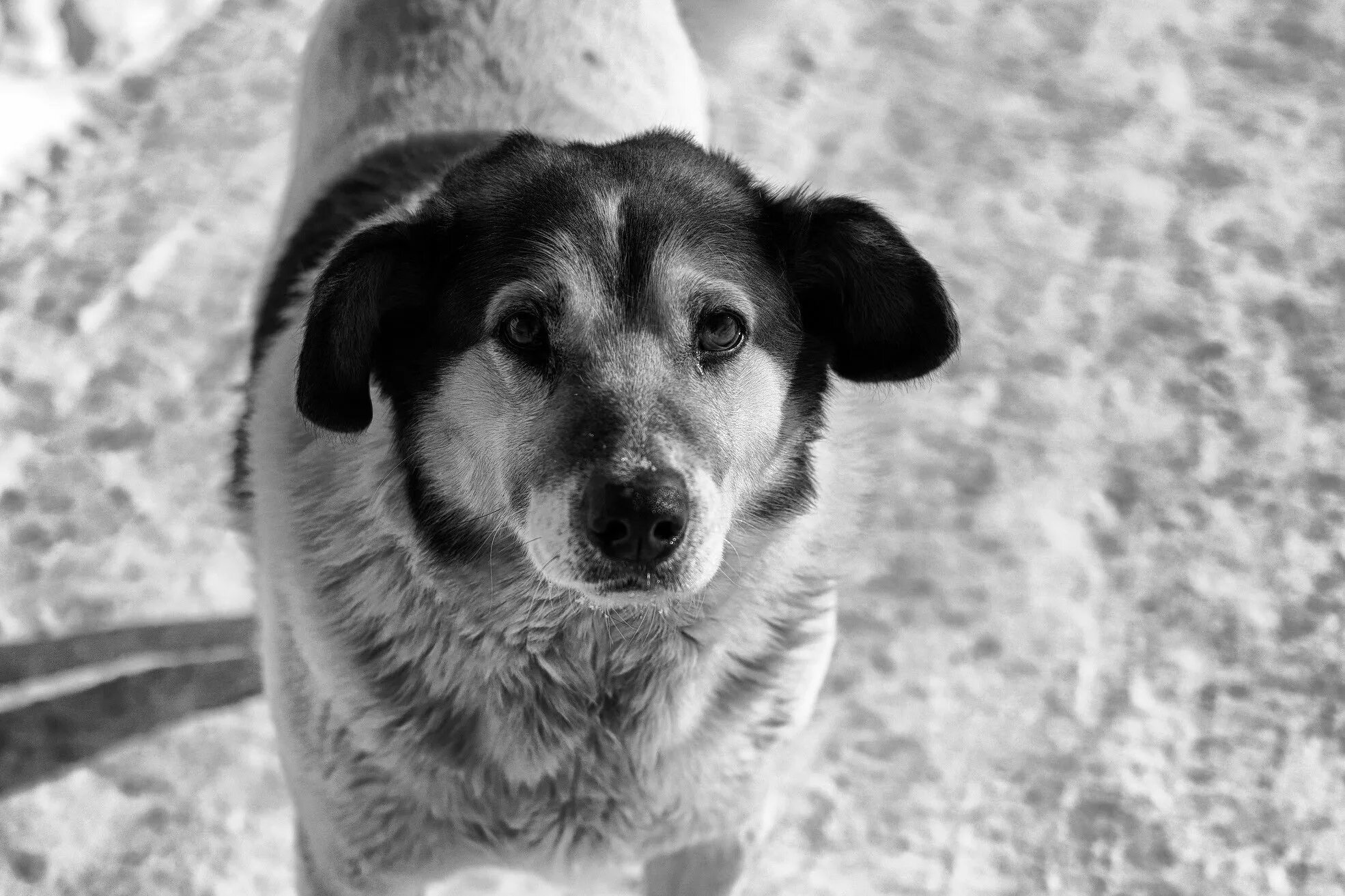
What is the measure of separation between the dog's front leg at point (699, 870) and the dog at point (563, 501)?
0.04 ft

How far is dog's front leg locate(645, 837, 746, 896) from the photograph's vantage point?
9.05 feet

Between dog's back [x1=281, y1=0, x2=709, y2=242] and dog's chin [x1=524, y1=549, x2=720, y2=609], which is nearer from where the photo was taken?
dog's chin [x1=524, y1=549, x2=720, y2=609]

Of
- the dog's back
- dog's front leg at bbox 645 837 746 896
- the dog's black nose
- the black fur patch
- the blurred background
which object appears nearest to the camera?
the dog's black nose

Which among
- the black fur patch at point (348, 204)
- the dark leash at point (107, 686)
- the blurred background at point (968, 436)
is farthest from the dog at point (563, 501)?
the dark leash at point (107, 686)

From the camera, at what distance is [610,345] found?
Answer: 7.23 feet

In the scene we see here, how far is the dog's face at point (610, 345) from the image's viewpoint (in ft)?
6.92

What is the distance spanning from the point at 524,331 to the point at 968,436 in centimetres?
236

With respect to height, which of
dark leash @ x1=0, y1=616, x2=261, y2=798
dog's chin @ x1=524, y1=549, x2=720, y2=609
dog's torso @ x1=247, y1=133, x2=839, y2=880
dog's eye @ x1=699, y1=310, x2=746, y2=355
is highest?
dog's eye @ x1=699, y1=310, x2=746, y2=355

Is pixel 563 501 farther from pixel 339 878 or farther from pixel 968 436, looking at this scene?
pixel 968 436

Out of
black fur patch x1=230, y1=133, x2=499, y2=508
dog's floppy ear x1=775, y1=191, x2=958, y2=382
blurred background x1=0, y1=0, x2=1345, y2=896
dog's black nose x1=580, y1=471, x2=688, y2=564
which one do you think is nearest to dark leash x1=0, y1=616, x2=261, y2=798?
blurred background x1=0, y1=0, x2=1345, y2=896

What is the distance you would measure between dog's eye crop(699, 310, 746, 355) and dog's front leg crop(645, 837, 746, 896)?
110cm

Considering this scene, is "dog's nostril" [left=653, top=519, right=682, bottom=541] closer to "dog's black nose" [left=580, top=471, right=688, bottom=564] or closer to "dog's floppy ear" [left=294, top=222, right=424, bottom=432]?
"dog's black nose" [left=580, top=471, right=688, bottom=564]

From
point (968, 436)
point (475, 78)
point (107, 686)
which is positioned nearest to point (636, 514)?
point (475, 78)

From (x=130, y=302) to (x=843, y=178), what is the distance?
2686 mm
